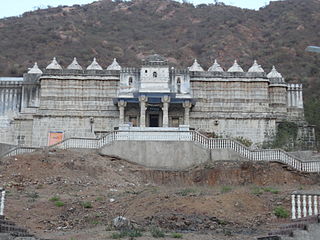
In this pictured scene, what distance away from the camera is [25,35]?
9456 cm

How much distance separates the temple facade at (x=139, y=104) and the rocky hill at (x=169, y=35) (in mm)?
26039

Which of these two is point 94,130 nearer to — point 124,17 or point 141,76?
point 141,76

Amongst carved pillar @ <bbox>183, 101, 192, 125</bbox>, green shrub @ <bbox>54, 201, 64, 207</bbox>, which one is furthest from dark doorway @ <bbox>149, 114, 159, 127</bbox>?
green shrub @ <bbox>54, 201, 64, 207</bbox>

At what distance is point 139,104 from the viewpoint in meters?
45.1

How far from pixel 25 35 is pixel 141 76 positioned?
55255mm

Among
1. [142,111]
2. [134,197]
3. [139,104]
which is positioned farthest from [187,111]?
[134,197]

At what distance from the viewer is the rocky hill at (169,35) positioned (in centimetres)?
8356

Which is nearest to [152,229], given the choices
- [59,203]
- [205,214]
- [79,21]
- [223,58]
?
[205,214]

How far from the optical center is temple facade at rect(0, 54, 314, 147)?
149 feet

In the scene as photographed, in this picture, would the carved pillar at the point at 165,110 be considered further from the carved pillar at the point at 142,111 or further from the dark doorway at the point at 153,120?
the dark doorway at the point at 153,120

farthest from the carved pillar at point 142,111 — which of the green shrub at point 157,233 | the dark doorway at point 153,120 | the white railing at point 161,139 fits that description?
the green shrub at point 157,233

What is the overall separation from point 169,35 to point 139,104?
189 ft

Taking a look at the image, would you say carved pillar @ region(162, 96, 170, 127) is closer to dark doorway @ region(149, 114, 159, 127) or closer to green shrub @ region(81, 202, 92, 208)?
dark doorway @ region(149, 114, 159, 127)

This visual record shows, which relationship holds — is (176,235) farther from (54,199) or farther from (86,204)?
(54,199)
